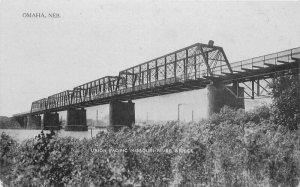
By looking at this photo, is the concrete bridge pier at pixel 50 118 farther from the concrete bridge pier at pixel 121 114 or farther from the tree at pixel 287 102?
the tree at pixel 287 102

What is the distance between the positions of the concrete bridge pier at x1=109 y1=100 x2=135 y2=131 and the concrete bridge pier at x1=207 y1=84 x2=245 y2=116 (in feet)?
54.0

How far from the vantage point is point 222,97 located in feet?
79.3

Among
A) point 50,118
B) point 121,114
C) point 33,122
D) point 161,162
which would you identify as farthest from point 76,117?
point 161,162

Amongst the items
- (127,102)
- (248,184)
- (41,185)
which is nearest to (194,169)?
(248,184)

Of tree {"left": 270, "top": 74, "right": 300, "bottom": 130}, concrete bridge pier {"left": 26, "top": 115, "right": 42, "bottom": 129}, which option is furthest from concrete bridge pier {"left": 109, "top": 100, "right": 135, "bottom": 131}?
concrete bridge pier {"left": 26, "top": 115, "right": 42, "bottom": 129}

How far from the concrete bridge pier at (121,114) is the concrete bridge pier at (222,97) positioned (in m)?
16.5

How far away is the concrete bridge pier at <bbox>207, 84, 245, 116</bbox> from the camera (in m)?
23.7

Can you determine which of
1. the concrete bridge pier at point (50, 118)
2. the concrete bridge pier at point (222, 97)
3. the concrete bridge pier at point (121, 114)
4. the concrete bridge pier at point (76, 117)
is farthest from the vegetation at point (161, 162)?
the concrete bridge pier at point (50, 118)

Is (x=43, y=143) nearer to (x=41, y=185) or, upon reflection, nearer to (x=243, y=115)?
(x=41, y=185)

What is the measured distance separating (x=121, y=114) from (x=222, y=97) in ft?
61.5

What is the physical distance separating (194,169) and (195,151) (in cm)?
53

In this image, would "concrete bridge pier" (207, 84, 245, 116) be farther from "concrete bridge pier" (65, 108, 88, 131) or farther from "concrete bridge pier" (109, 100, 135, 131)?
"concrete bridge pier" (65, 108, 88, 131)

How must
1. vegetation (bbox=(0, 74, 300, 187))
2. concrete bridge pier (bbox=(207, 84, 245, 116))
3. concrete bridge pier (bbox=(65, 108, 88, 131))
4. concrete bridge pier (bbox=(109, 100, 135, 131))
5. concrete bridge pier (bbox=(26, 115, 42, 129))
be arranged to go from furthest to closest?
concrete bridge pier (bbox=(26, 115, 42, 129)), concrete bridge pier (bbox=(65, 108, 88, 131)), concrete bridge pier (bbox=(109, 100, 135, 131)), concrete bridge pier (bbox=(207, 84, 245, 116)), vegetation (bbox=(0, 74, 300, 187))

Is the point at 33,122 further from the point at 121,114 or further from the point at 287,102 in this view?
the point at 287,102
